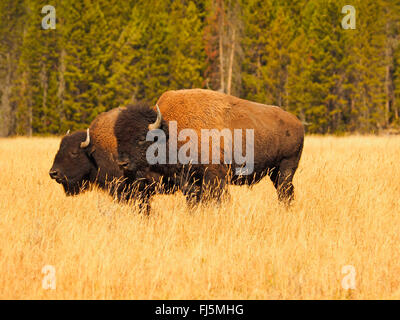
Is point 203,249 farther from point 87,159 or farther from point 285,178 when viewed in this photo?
point 87,159

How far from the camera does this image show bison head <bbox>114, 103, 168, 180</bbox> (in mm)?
5363

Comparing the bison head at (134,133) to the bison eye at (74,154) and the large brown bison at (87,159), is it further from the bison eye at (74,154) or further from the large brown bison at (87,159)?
the bison eye at (74,154)

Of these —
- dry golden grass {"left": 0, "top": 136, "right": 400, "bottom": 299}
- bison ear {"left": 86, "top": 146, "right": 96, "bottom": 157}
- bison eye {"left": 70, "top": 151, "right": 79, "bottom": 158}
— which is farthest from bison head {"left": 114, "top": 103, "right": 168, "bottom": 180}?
bison eye {"left": 70, "top": 151, "right": 79, "bottom": 158}

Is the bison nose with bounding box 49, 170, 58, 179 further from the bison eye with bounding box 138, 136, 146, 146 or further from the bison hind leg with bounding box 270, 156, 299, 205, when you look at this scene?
the bison hind leg with bounding box 270, 156, 299, 205

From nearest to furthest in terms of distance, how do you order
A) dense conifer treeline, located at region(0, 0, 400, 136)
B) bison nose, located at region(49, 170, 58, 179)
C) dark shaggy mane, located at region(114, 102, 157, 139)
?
dark shaggy mane, located at region(114, 102, 157, 139)
bison nose, located at region(49, 170, 58, 179)
dense conifer treeline, located at region(0, 0, 400, 136)

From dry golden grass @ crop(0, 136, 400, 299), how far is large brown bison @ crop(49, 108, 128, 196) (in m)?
0.57

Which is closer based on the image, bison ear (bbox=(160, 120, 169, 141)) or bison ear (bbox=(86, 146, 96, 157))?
bison ear (bbox=(160, 120, 169, 141))

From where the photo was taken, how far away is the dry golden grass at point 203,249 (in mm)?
3311

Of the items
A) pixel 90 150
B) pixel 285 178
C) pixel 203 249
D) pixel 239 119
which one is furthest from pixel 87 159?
pixel 203 249

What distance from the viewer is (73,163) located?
6.91 meters

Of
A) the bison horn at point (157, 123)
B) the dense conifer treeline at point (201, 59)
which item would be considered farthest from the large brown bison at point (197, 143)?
the dense conifer treeline at point (201, 59)

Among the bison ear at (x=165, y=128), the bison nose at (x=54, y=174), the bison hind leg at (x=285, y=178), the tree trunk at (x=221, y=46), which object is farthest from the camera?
the tree trunk at (x=221, y=46)

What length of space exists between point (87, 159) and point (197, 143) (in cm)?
226

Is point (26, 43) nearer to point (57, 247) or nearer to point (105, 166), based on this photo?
point (105, 166)
